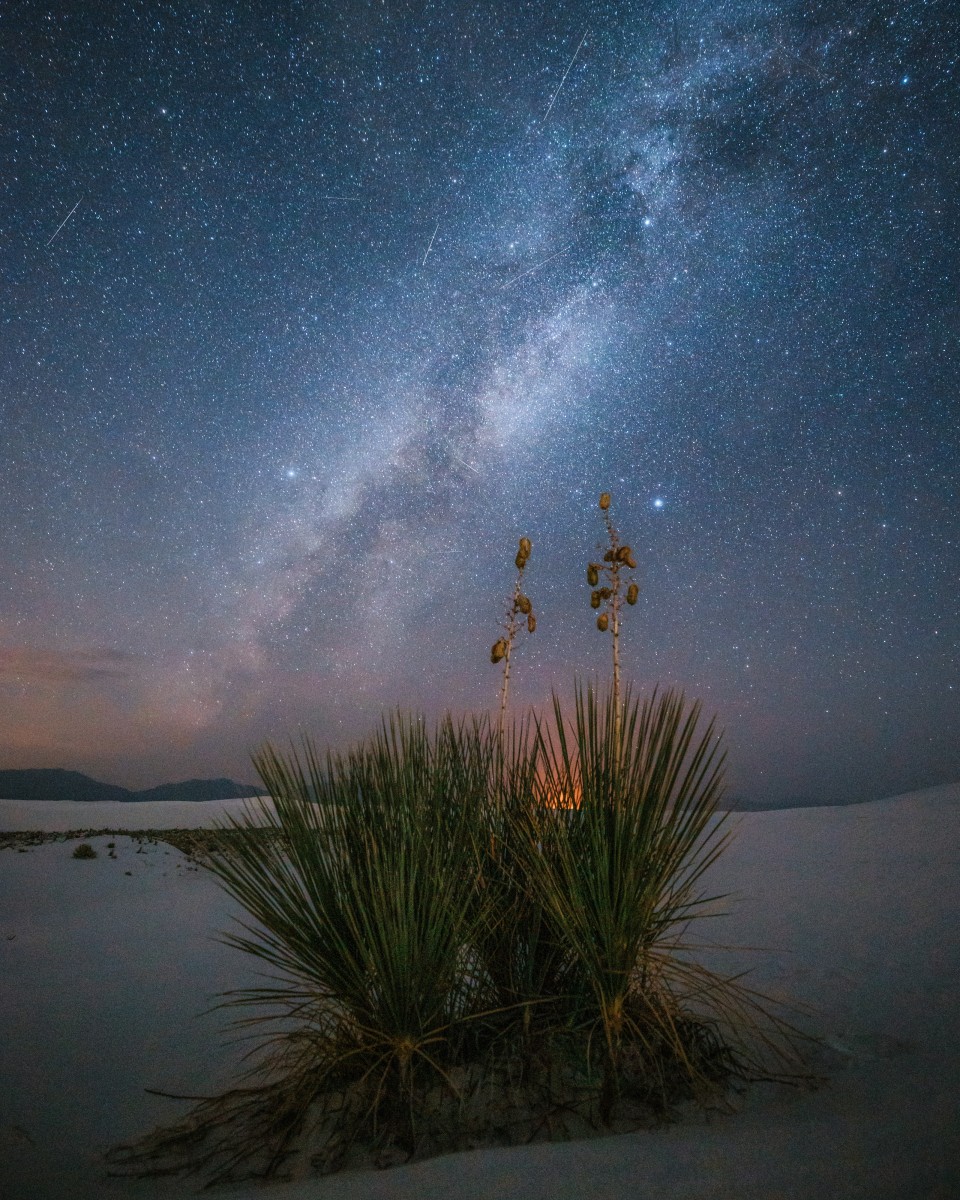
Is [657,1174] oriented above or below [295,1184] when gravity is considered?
above

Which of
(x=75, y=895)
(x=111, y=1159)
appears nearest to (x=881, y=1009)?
(x=111, y=1159)

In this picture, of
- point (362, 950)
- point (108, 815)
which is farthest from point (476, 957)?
point (108, 815)

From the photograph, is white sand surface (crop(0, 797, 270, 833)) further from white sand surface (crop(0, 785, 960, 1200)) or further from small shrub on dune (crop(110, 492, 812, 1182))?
small shrub on dune (crop(110, 492, 812, 1182))

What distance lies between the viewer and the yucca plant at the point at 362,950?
2752 millimetres

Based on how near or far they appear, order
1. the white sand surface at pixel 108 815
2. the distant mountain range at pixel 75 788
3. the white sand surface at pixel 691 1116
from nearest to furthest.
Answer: the white sand surface at pixel 691 1116 → the white sand surface at pixel 108 815 → the distant mountain range at pixel 75 788

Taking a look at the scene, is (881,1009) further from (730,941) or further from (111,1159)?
(111,1159)

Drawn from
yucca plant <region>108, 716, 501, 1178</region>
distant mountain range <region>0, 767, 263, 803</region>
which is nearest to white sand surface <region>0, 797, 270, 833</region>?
yucca plant <region>108, 716, 501, 1178</region>

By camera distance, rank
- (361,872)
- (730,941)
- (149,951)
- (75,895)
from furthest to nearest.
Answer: (75,895)
(149,951)
(730,941)
(361,872)

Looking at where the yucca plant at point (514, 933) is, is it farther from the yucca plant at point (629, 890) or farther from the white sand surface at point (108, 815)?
the white sand surface at point (108, 815)

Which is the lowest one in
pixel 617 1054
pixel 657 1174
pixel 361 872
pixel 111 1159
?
pixel 111 1159

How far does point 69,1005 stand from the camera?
18.4ft

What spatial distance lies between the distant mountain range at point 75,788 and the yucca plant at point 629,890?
10679 cm

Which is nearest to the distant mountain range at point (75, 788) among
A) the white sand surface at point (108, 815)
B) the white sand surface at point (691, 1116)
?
the white sand surface at point (108, 815)

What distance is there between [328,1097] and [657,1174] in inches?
59.0
